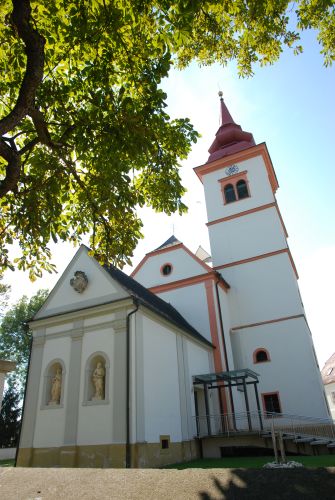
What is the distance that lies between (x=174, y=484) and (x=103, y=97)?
633cm

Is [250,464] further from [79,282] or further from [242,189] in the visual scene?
[242,189]

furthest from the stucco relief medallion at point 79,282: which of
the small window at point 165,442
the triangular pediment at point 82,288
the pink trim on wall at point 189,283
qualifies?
the pink trim on wall at point 189,283

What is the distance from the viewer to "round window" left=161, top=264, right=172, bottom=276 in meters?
20.7

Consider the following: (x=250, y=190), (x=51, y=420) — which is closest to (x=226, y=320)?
(x=250, y=190)

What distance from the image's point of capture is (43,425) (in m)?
12.3

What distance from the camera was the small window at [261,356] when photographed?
18.7m

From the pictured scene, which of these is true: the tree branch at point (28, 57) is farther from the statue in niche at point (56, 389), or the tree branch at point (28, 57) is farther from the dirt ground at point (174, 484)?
the statue in niche at point (56, 389)

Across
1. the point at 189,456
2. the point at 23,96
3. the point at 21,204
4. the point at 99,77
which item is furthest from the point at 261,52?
the point at 189,456

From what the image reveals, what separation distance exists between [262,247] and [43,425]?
46.7 ft

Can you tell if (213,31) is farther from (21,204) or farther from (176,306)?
(176,306)

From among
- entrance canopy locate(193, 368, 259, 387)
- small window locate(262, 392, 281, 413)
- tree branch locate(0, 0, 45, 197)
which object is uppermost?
tree branch locate(0, 0, 45, 197)

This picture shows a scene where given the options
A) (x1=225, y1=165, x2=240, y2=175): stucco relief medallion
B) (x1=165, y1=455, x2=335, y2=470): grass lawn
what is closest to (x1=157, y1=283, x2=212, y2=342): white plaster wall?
(x1=165, y1=455, x2=335, y2=470): grass lawn

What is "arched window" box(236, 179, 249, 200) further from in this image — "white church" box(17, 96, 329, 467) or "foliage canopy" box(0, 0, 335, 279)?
"foliage canopy" box(0, 0, 335, 279)

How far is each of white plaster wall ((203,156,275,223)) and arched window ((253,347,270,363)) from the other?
8365 mm
